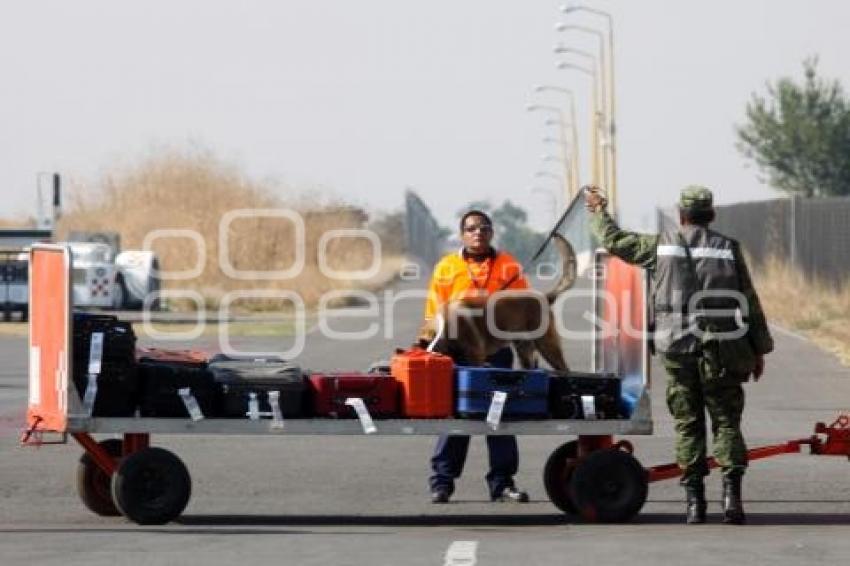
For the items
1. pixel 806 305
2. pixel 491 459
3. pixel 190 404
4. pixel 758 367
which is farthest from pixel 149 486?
pixel 806 305

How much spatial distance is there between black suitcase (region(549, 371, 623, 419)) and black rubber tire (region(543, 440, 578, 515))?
0.36m

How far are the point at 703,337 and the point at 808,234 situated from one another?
38.0m

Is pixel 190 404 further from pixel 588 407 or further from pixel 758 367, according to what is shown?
pixel 758 367

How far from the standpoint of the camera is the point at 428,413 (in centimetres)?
1332

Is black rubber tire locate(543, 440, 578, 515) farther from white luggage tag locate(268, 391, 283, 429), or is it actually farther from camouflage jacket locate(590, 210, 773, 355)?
white luggage tag locate(268, 391, 283, 429)

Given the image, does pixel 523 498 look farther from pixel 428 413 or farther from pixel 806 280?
pixel 806 280

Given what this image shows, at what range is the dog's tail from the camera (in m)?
14.3

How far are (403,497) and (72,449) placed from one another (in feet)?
13.6

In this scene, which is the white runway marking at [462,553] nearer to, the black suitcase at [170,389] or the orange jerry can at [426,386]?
the orange jerry can at [426,386]

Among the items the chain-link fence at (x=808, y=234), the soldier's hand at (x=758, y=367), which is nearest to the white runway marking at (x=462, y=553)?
the soldier's hand at (x=758, y=367)

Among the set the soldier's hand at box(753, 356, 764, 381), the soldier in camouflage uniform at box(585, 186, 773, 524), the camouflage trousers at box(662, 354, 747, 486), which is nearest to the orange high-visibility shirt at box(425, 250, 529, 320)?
the soldier in camouflage uniform at box(585, 186, 773, 524)

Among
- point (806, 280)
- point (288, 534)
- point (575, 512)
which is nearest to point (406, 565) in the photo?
point (288, 534)

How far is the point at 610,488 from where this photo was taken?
13.3 meters

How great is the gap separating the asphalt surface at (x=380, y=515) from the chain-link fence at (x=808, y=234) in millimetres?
26921
